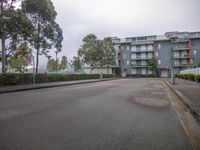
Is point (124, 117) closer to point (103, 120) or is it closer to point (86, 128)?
point (103, 120)

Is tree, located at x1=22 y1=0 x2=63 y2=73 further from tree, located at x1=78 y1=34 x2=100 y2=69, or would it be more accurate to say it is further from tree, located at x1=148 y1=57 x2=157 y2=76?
tree, located at x1=148 y1=57 x2=157 y2=76

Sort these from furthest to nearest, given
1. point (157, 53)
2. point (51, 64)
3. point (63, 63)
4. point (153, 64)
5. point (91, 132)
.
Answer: point (157, 53) < point (63, 63) < point (51, 64) < point (153, 64) < point (91, 132)

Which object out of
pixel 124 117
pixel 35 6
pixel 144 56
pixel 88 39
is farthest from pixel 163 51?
pixel 124 117

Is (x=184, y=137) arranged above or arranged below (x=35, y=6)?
below

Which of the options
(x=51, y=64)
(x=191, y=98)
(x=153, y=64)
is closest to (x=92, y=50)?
(x=51, y=64)

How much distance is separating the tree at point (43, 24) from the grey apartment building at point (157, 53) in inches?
1644

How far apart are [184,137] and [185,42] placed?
64.0 metres

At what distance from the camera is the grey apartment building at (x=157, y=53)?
5791cm

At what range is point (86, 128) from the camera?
394 cm

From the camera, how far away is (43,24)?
76.9 ft

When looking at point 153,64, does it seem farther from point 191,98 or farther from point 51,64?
point 191,98

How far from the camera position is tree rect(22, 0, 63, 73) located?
67.6 ft

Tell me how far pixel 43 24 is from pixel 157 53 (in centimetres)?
4865

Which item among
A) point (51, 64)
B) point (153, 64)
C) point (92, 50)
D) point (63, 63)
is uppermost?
point (92, 50)
